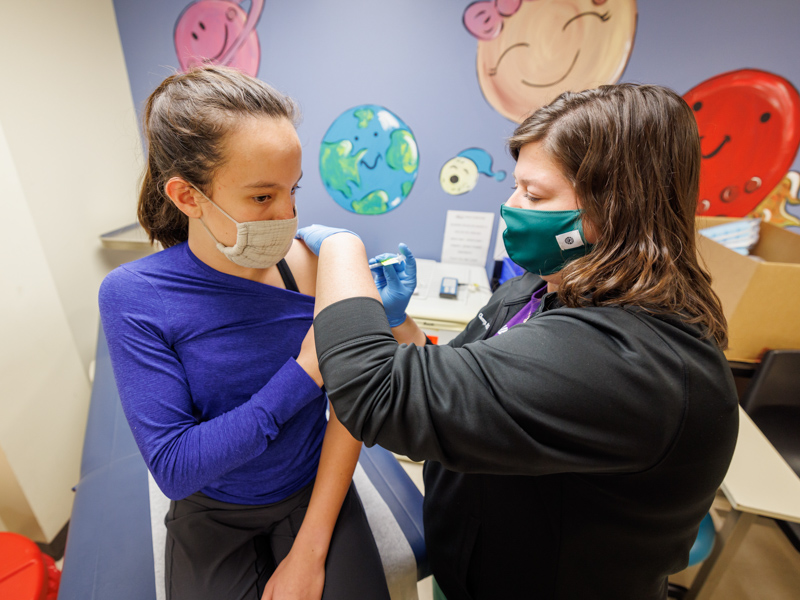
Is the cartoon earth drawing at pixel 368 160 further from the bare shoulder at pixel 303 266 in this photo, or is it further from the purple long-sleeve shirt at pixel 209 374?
the purple long-sleeve shirt at pixel 209 374

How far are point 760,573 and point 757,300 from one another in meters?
1.25

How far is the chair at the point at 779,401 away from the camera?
1.61 metres

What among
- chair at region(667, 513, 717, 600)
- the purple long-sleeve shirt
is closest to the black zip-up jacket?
the purple long-sleeve shirt

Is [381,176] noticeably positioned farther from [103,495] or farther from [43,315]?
[103,495]

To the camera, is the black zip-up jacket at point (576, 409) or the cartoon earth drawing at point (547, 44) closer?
the black zip-up jacket at point (576, 409)

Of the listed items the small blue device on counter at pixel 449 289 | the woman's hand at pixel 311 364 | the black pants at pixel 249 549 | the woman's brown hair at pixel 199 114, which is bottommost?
the black pants at pixel 249 549

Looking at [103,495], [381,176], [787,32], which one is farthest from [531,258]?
[787,32]

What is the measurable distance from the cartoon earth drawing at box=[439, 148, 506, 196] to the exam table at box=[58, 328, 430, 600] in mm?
1576

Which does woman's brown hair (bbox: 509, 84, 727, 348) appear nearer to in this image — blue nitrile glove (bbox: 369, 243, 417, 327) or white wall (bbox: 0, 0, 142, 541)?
blue nitrile glove (bbox: 369, 243, 417, 327)

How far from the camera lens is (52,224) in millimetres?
1699

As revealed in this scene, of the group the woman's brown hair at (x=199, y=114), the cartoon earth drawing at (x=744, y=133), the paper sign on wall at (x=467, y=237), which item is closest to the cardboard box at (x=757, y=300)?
the cartoon earth drawing at (x=744, y=133)

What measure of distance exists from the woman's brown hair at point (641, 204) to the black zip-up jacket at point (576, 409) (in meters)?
0.06

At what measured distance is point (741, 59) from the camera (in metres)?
1.82

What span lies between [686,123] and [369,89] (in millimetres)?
1851
